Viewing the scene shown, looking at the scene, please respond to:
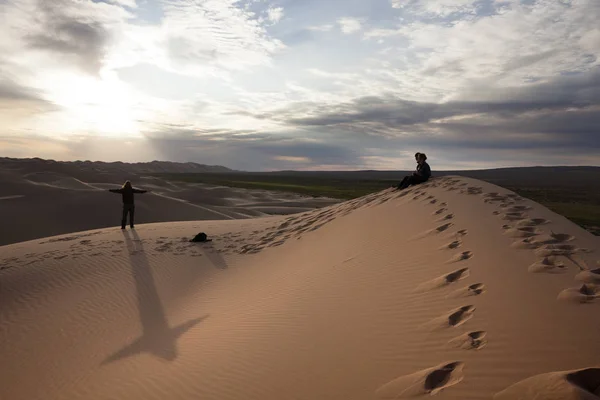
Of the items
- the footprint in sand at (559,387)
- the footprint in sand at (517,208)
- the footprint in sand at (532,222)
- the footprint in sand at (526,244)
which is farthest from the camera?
the footprint in sand at (517,208)

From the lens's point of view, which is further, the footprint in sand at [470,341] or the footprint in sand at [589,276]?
the footprint in sand at [589,276]

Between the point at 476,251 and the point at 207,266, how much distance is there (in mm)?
6491

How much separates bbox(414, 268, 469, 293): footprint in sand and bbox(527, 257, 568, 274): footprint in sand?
778mm

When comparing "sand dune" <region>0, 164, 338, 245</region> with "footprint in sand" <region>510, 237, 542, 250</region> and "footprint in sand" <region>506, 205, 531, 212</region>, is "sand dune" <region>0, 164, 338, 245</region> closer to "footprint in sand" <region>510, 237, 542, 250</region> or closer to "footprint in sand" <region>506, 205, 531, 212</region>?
"footprint in sand" <region>506, 205, 531, 212</region>

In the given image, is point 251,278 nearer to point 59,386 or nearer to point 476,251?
point 59,386

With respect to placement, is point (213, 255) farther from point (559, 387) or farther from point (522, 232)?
point (559, 387)

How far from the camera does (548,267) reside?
4574 mm

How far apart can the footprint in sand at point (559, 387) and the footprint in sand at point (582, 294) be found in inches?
48.7

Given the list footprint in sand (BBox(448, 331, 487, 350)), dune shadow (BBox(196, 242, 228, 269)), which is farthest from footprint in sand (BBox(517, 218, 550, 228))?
dune shadow (BBox(196, 242, 228, 269))

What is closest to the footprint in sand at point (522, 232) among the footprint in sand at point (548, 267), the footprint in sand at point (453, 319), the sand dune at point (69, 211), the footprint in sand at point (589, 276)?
the footprint in sand at point (548, 267)

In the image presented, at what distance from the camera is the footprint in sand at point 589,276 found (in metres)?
4.06

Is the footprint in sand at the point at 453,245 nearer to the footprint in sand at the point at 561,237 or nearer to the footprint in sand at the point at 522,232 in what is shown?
the footprint in sand at the point at 522,232

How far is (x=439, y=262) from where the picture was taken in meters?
5.54

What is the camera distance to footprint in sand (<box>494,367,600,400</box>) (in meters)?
2.45
